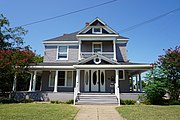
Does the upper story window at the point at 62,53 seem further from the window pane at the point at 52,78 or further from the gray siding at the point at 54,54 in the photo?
the window pane at the point at 52,78

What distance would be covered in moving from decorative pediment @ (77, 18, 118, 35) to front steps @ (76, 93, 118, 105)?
7.74 m

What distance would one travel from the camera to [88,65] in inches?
572

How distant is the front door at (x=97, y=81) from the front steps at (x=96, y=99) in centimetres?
245

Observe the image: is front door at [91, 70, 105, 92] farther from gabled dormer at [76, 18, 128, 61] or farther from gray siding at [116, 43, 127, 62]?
gray siding at [116, 43, 127, 62]

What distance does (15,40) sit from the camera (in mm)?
24656

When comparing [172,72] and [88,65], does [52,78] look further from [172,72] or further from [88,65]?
[172,72]

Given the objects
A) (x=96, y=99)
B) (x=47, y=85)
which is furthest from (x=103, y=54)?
(x=47, y=85)

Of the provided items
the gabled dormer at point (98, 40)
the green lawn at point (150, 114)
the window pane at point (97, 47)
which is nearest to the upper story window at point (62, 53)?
the gabled dormer at point (98, 40)

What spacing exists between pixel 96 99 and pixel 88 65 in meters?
3.46

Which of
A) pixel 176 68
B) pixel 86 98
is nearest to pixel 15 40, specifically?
pixel 86 98

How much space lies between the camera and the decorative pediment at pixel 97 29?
57.8ft

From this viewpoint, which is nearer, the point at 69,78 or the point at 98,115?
the point at 98,115

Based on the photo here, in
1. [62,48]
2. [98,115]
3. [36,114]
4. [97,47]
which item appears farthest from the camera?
[62,48]

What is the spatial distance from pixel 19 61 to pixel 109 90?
933 cm
